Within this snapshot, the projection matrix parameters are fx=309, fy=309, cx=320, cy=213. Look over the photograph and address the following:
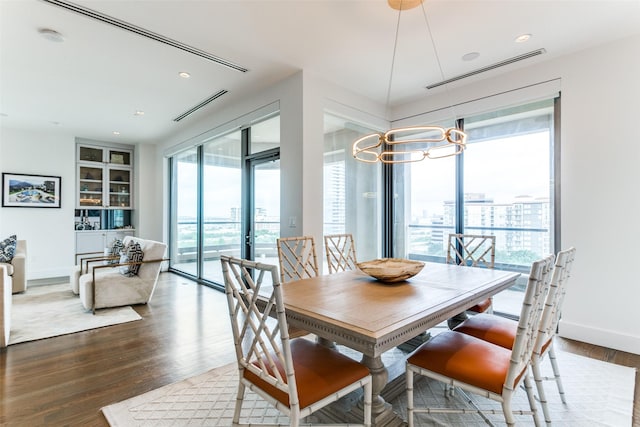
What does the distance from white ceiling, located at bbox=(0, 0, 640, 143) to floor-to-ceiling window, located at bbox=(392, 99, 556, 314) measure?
69 centimetres

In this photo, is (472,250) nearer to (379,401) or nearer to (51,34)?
(379,401)

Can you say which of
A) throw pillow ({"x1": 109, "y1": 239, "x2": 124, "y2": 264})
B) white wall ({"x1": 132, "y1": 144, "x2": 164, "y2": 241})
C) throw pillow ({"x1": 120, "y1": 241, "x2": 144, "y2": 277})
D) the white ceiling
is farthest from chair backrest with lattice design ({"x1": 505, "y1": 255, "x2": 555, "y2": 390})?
white wall ({"x1": 132, "y1": 144, "x2": 164, "y2": 241})

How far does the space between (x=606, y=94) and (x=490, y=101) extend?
1051mm

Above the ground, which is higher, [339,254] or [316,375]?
[339,254]

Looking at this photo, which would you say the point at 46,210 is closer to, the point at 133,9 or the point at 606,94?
the point at 133,9

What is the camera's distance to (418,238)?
4.69 meters

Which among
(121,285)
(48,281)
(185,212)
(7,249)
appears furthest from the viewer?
(185,212)

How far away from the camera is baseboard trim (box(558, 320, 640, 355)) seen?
2807 millimetres

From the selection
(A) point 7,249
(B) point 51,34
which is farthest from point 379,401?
(A) point 7,249

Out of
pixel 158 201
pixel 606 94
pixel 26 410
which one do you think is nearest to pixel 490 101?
pixel 606 94

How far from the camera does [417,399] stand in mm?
2041

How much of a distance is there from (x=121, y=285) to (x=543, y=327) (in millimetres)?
4518

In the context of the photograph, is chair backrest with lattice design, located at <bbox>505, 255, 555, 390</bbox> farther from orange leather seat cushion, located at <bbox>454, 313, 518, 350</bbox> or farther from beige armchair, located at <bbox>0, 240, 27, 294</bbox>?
beige armchair, located at <bbox>0, 240, 27, 294</bbox>

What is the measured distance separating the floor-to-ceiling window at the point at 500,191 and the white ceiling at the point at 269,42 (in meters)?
0.69
